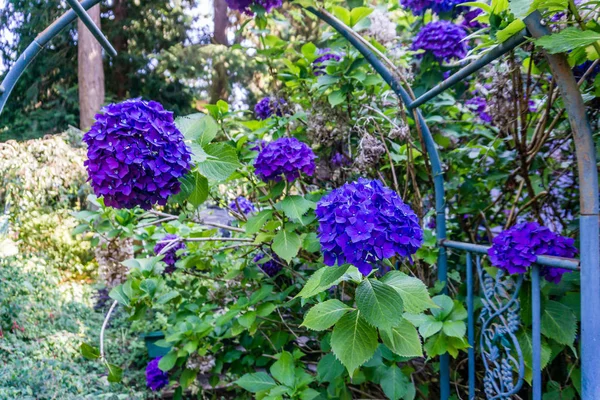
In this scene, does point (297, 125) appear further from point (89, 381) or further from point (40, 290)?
point (40, 290)

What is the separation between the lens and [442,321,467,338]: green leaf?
109 centimetres

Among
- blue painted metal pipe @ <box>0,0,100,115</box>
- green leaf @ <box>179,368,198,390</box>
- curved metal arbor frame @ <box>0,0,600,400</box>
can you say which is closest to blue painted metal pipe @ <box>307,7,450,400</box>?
curved metal arbor frame @ <box>0,0,600,400</box>

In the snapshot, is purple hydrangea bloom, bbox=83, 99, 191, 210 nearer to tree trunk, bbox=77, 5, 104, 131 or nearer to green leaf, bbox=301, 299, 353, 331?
green leaf, bbox=301, 299, 353, 331

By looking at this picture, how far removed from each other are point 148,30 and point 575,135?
27.7 feet

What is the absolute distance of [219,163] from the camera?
3.22ft

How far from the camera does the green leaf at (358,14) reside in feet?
4.54

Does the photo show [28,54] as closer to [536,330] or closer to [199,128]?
[199,128]

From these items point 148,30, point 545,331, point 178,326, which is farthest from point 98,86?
point 545,331

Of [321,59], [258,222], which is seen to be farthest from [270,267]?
[321,59]

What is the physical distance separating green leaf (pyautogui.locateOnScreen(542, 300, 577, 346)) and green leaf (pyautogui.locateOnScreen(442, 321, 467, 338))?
7.9 inches

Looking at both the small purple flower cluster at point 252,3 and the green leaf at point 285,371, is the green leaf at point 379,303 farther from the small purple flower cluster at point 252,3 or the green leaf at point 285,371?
the small purple flower cluster at point 252,3

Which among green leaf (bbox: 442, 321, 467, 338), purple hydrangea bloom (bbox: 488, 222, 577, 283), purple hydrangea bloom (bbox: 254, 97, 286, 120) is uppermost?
Result: purple hydrangea bloom (bbox: 254, 97, 286, 120)

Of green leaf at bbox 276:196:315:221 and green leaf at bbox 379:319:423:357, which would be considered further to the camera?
green leaf at bbox 276:196:315:221

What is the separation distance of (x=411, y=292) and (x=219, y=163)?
0.51 m
